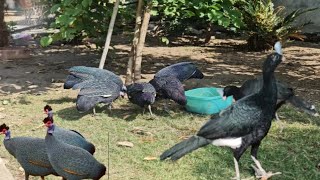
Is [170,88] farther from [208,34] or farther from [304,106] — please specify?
[208,34]

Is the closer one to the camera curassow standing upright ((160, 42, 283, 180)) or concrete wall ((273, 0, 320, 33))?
curassow standing upright ((160, 42, 283, 180))

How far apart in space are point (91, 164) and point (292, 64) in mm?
7277

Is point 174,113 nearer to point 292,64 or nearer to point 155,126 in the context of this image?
point 155,126

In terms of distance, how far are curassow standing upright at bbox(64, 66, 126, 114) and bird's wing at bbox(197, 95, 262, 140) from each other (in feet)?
8.73

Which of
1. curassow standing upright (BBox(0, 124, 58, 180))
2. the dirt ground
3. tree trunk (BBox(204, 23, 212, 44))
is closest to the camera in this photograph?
curassow standing upright (BBox(0, 124, 58, 180))

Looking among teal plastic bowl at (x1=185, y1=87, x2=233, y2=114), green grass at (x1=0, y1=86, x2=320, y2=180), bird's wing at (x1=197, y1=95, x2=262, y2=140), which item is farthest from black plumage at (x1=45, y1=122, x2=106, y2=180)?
teal plastic bowl at (x1=185, y1=87, x2=233, y2=114)

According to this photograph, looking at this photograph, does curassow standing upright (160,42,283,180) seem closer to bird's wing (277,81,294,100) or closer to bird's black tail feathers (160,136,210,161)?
bird's black tail feathers (160,136,210,161)

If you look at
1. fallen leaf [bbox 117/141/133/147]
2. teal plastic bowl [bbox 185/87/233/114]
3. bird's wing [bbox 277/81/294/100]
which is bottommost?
fallen leaf [bbox 117/141/133/147]

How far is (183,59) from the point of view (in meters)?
10.9

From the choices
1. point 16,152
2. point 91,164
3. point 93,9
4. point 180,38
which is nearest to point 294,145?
point 91,164

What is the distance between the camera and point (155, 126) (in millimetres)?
6035

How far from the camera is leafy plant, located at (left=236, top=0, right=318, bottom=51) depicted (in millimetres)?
11703

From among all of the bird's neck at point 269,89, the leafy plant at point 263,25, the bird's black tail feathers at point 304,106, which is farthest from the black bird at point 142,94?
the leafy plant at point 263,25

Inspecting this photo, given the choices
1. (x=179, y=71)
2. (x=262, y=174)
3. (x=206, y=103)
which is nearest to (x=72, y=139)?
(x=262, y=174)
